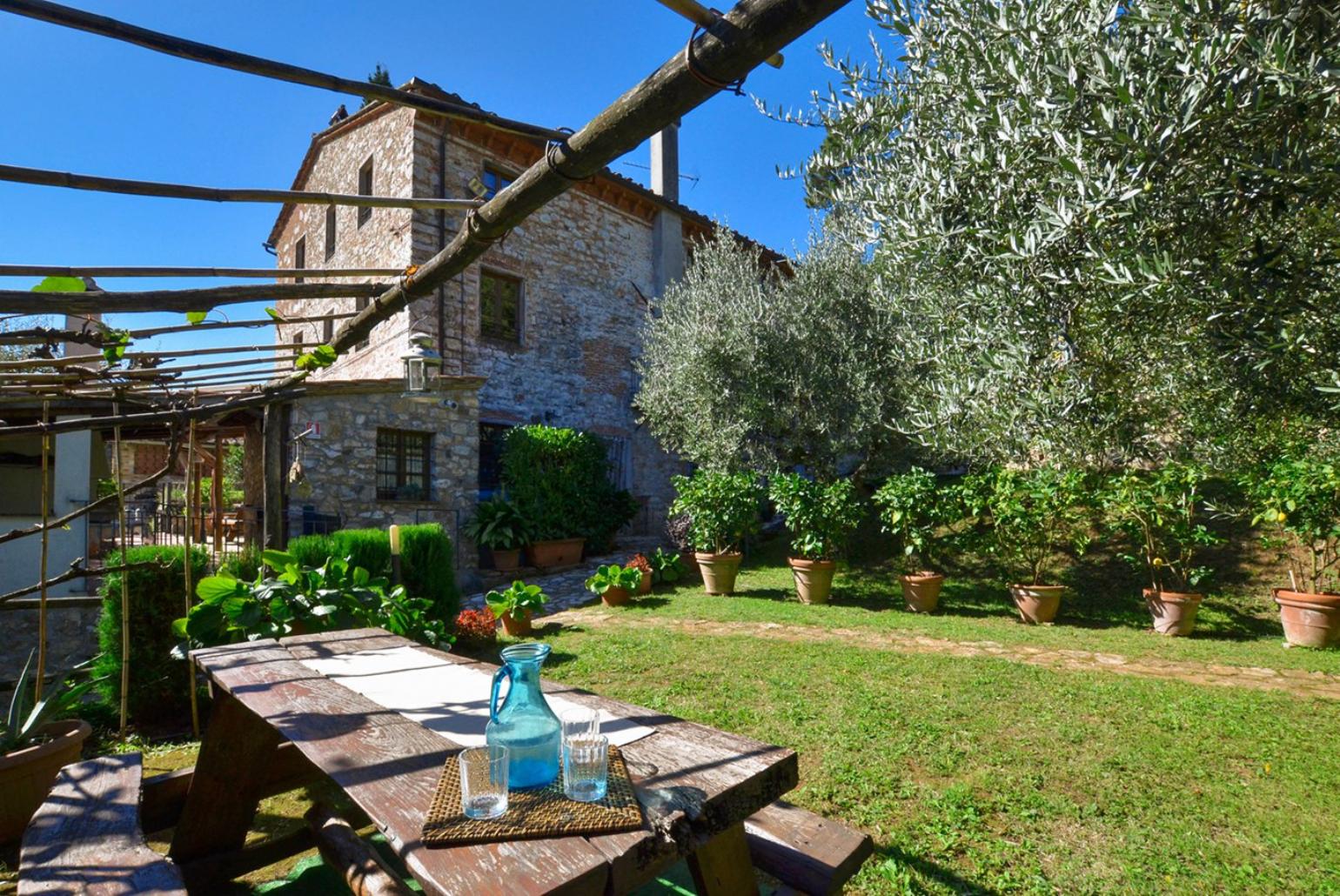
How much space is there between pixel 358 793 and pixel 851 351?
353 inches

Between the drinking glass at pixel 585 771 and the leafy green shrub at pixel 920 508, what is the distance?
727 centimetres

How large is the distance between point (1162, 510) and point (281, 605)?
Result: 7.75 m

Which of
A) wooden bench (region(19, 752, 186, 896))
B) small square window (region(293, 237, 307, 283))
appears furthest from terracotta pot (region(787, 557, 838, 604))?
small square window (region(293, 237, 307, 283))

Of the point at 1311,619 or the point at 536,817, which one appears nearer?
the point at 536,817

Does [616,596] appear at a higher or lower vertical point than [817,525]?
lower

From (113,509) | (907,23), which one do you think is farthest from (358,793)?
(113,509)

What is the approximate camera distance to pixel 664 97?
1.37m

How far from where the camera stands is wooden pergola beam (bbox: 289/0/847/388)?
1.17 meters

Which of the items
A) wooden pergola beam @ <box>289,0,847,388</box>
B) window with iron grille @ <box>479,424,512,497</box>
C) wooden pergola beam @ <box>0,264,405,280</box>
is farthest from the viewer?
window with iron grille @ <box>479,424,512,497</box>

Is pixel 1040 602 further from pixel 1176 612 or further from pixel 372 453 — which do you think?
pixel 372 453

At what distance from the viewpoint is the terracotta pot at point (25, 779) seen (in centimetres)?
306

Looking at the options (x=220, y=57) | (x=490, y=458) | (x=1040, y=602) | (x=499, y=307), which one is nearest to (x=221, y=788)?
(x=220, y=57)

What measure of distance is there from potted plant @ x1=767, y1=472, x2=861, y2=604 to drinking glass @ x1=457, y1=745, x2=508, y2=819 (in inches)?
290

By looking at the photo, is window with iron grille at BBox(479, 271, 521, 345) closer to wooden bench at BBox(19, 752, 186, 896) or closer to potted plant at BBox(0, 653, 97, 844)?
potted plant at BBox(0, 653, 97, 844)
